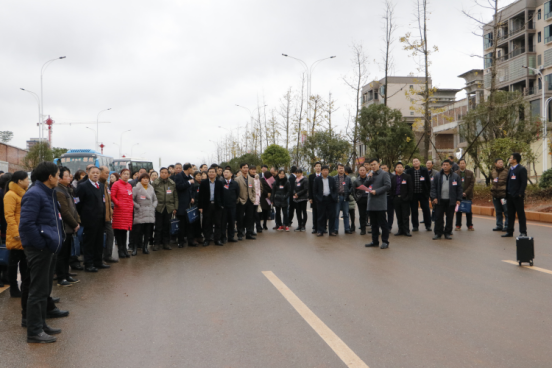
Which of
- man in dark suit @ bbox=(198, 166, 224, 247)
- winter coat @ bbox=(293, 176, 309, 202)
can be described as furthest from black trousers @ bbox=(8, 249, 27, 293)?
winter coat @ bbox=(293, 176, 309, 202)

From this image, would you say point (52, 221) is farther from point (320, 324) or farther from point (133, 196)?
point (133, 196)

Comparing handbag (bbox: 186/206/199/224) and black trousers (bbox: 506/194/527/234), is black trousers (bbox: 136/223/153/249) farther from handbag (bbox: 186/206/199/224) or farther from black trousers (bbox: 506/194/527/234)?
black trousers (bbox: 506/194/527/234)

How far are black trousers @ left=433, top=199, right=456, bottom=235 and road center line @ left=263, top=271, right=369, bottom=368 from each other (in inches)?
239

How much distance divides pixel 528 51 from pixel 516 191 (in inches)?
1683

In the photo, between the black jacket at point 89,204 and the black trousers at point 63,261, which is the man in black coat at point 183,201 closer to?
the black jacket at point 89,204

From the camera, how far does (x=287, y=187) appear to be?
1462cm

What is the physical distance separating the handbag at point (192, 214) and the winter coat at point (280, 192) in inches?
131

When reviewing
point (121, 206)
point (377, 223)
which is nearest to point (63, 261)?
point (121, 206)

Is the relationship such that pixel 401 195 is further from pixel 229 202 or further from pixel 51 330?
pixel 51 330

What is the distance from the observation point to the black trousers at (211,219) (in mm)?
11844

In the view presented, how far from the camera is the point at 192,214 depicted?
457 inches

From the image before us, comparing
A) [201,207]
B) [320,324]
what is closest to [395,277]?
[320,324]

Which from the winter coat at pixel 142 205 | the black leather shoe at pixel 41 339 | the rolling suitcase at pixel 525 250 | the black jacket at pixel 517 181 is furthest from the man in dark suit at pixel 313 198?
the black leather shoe at pixel 41 339

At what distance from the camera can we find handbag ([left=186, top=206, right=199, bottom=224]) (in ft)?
37.8
